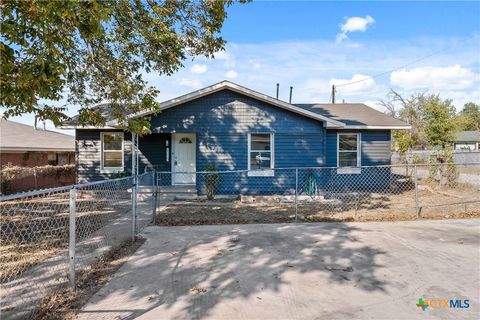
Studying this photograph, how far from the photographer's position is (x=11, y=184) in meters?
13.7

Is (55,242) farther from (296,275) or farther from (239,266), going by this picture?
(296,275)

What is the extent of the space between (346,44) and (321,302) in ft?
52.1

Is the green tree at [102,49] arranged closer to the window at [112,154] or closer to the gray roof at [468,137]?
the window at [112,154]

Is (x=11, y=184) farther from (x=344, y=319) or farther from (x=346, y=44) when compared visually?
(x=346, y=44)

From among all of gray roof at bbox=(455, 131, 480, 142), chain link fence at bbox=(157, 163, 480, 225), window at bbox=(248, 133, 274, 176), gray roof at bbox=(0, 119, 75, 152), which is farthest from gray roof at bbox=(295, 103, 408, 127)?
gray roof at bbox=(455, 131, 480, 142)

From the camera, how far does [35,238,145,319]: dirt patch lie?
3420 mm

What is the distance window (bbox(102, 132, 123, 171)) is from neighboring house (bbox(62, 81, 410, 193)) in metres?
0.04

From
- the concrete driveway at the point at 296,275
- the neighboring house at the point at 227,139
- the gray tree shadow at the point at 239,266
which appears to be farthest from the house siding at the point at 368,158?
the gray tree shadow at the point at 239,266

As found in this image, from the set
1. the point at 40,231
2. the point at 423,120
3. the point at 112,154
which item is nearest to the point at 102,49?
the point at 40,231

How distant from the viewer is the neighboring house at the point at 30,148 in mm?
15358

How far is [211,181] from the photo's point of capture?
12.0m

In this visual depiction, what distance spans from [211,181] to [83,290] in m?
8.05

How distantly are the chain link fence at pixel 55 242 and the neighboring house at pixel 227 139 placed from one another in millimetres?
2889

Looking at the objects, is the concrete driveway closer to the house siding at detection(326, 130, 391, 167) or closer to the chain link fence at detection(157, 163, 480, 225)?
the chain link fence at detection(157, 163, 480, 225)
